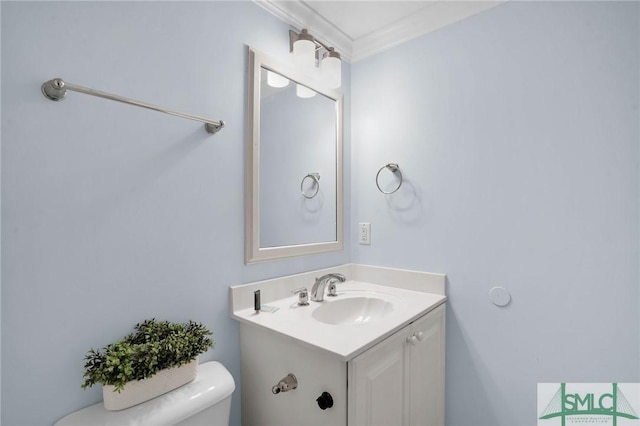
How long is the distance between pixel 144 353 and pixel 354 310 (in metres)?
0.93

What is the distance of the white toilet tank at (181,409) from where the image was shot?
33.4 inches

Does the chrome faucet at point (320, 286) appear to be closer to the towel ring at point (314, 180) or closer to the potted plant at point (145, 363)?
the towel ring at point (314, 180)

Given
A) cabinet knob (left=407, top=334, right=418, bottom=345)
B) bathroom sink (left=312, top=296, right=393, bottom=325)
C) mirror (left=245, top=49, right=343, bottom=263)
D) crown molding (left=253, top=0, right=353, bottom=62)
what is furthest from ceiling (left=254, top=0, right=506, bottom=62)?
cabinet knob (left=407, top=334, right=418, bottom=345)

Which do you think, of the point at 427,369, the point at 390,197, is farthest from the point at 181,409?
the point at 390,197

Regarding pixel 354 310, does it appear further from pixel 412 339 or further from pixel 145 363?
pixel 145 363

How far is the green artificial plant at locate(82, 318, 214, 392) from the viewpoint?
2.74ft

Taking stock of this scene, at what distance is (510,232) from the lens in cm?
136

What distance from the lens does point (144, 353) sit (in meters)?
0.88

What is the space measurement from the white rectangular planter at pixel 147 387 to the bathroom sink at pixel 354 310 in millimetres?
589

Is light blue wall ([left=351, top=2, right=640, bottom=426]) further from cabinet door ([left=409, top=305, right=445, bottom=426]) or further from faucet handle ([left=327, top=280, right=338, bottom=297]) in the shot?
faucet handle ([left=327, top=280, right=338, bottom=297])

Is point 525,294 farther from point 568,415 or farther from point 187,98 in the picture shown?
point 187,98

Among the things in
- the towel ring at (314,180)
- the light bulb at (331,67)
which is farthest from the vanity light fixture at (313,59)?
the towel ring at (314,180)

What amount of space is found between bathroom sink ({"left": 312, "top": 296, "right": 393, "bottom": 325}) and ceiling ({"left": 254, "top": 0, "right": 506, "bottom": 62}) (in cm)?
138

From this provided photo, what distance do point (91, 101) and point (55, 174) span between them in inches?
9.5
